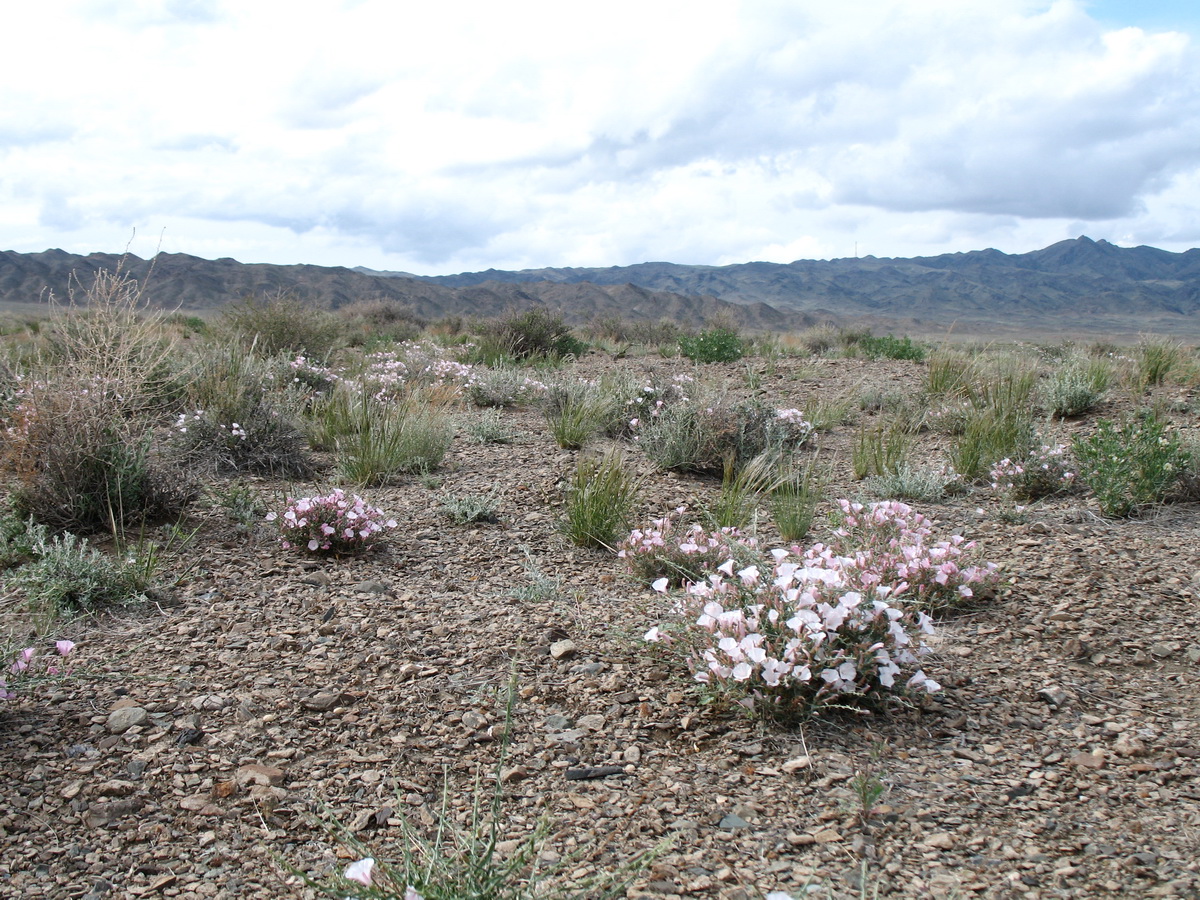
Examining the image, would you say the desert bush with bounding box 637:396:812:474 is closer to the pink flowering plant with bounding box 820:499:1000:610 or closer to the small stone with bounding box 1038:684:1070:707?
the pink flowering plant with bounding box 820:499:1000:610

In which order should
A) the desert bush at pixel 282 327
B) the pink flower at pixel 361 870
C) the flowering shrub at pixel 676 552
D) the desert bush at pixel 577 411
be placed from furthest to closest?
the desert bush at pixel 282 327, the desert bush at pixel 577 411, the flowering shrub at pixel 676 552, the pink flower at pixel 361 870

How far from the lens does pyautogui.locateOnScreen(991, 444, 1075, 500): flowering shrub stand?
559 centimetres

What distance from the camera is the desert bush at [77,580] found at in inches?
140

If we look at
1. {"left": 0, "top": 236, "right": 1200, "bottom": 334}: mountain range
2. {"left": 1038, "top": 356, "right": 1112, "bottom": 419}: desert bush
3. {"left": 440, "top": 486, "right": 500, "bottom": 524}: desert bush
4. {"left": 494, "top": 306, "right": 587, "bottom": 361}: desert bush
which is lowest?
{"left": 440, "top": 486, "right": 500, "bottom": 524}: desert bush

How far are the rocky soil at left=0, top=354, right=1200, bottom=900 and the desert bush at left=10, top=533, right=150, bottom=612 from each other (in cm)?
13

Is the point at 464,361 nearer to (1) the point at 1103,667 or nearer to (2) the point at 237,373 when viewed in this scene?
(2) the point at 237,373

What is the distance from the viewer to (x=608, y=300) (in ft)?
262

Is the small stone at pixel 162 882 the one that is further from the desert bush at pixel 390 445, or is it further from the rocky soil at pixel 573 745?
the desert bush at pixel 390 445

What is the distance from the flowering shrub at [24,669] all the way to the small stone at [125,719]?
284mm

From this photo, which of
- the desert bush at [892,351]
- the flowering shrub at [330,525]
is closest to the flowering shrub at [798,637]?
the flowering shrub at [330,525]

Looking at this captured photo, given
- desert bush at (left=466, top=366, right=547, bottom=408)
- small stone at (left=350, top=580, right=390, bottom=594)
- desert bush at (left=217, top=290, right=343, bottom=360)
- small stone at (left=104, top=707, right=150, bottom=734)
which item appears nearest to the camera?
small stone at (left=104, top=707, right=150, bottom=734)

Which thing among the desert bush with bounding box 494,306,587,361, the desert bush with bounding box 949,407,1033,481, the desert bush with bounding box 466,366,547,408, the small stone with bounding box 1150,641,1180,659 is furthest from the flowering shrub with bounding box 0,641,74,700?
the desert bush with bounding box 494,306,587,361

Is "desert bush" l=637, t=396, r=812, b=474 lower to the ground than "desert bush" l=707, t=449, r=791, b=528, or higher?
higher

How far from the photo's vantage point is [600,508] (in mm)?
4727
